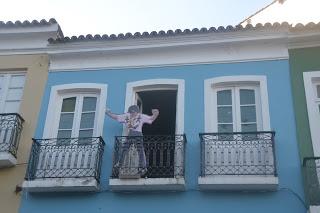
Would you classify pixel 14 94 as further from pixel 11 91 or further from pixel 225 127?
pixel 225 127

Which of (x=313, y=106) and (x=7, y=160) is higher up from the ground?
(x=313, y=106)

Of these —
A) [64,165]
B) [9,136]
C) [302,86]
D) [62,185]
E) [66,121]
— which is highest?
[302,86]

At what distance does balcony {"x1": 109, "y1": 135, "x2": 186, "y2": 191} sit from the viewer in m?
9.83

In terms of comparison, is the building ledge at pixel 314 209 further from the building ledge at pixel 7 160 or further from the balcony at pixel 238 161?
the building ledge at pixel 7 160

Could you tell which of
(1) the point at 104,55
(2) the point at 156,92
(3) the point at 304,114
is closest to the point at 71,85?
(1) the point at 104,55

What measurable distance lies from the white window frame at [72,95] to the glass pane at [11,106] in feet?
2.79

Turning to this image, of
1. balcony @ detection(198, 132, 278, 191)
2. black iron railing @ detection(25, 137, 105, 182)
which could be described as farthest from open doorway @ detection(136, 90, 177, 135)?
balcony @ detection(198, 132, 278, 191)

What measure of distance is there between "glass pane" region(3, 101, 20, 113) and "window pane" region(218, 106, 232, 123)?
4558 millimetres

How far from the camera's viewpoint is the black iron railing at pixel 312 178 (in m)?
9.42

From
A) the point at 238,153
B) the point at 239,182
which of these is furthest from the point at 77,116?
the point at 239,182

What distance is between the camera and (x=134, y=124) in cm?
1062

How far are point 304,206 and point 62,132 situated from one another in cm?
525

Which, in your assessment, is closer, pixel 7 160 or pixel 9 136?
pixel 7 160

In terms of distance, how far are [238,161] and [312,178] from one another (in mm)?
1405
